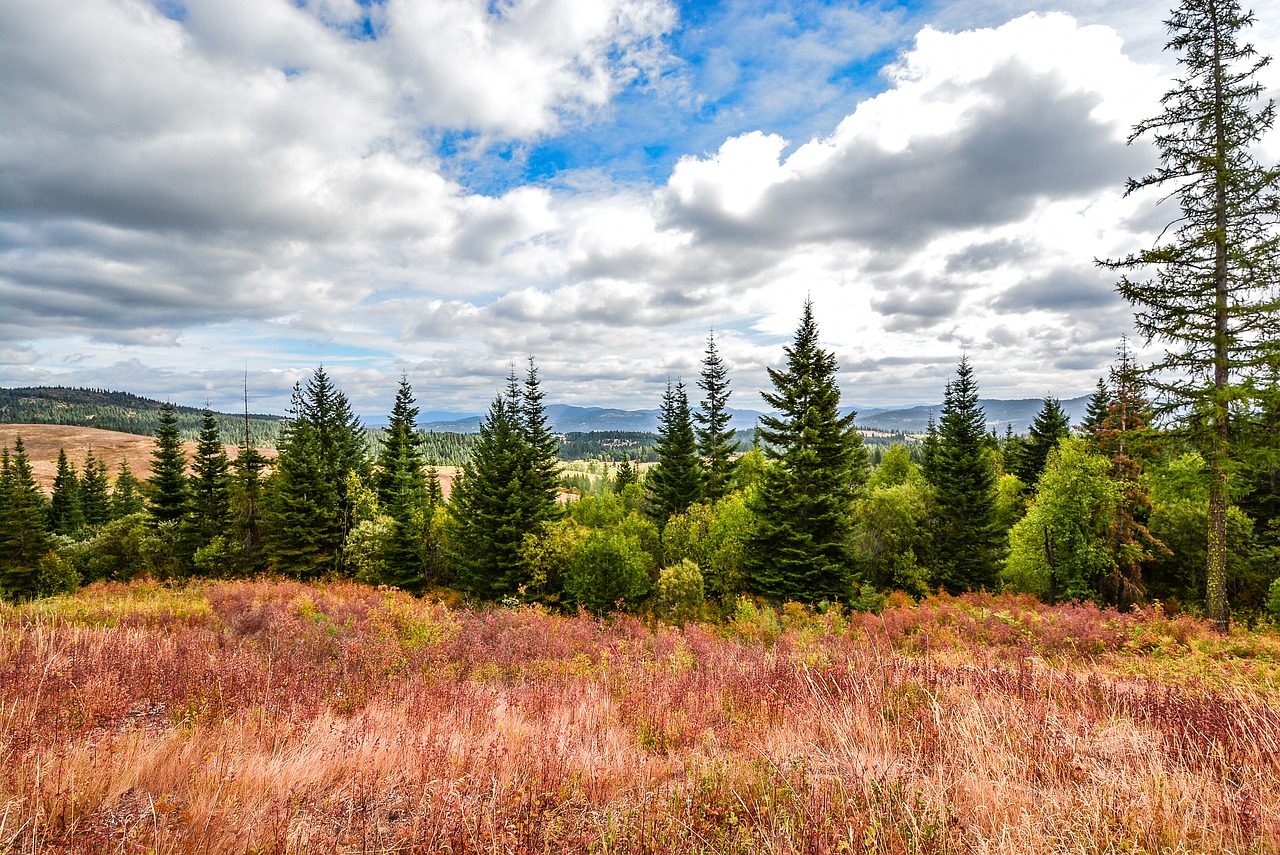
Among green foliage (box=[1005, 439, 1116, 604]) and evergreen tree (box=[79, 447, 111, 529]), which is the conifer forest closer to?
green foliage (box=[1005, 439, 1116, 604])

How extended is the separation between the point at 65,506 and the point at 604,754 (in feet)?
356

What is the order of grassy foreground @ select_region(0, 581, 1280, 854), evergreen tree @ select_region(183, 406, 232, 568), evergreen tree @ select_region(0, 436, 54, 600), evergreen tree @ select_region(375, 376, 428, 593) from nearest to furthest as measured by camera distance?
1. grassy foreground @ select_region(0, 581, 1280, 854)
2. evergreen tree @ select_region(375, 376, 428, 593)
3. evergreen tree @ select_region(183, 406, 232, 568)
4. evergreen tree @ select_region(0, 436, 54, 600)

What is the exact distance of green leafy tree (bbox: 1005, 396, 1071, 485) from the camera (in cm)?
4434

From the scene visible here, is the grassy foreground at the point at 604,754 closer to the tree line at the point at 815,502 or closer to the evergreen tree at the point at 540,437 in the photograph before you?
the tree line at the point at 815,502

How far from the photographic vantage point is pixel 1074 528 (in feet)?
90.8

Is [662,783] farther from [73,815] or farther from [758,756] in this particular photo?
[73,815]

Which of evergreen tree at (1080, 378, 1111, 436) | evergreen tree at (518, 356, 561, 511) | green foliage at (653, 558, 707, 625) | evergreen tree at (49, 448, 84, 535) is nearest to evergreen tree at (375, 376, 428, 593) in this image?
evergreen tree at (518, 356, 561, 511)

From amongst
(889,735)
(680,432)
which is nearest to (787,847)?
(889,735)

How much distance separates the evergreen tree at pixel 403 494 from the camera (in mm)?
36281

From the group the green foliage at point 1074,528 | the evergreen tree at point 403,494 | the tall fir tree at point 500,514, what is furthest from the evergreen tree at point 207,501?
the green foliage at point 1074,528

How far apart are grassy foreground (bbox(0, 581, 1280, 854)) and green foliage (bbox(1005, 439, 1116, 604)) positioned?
72.9 ft

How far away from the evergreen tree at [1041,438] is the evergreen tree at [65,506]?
111286mm

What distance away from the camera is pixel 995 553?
113 ft

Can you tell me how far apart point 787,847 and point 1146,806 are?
8.05ft
